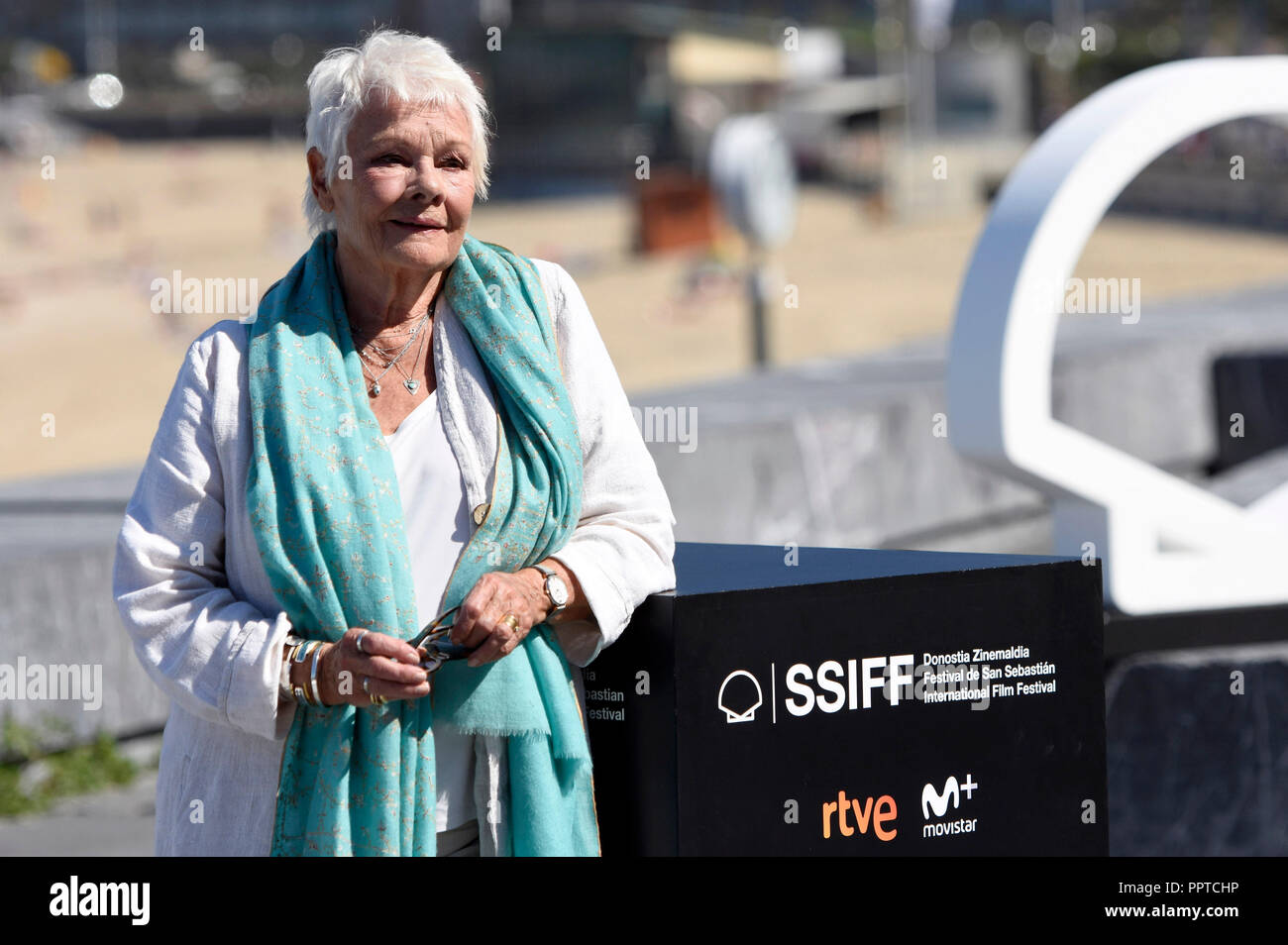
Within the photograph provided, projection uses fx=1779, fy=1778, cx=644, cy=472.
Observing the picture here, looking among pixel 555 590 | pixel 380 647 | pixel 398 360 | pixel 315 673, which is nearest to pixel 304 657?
pixel 315 673

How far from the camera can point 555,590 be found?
96.8 inches

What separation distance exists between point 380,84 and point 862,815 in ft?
4.21

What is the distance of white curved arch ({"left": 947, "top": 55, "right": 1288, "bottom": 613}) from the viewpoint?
432 centimetres

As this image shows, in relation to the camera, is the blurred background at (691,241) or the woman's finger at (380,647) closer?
the woman's finger at (380,647)

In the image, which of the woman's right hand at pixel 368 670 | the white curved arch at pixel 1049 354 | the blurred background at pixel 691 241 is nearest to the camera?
the woman's right hand at pixel 368 670

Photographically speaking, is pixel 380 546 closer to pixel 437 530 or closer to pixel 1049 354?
pixel 437 530

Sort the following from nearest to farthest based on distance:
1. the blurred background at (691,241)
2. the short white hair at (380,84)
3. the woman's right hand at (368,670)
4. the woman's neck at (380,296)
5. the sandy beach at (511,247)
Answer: the woman's right hand at (368,670) < the short white hair at (380,84) < the woman's neck at (380,296) < the blurred background at (691,241) < the sandy beach at (511,247)

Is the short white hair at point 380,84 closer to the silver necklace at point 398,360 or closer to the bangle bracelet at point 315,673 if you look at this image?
the silver necklace at point 398,360

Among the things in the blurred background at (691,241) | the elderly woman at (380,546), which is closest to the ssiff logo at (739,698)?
the elderly woman at (380,546)

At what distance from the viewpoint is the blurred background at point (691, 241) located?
639 cm

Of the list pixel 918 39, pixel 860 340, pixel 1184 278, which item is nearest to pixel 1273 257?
pixel 1184 278

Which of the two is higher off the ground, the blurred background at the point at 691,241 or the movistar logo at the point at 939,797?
the blurred background at the point at 691,241

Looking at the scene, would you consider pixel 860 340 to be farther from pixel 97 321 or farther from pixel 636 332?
pixel 97 321

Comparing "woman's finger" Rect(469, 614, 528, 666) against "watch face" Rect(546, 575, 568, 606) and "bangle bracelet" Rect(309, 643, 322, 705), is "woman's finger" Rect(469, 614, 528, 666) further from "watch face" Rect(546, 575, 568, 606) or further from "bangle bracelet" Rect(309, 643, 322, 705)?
"bangle bracelet" Rect(309, 643, 322, 705)
